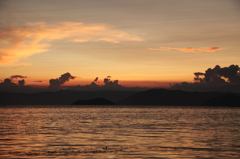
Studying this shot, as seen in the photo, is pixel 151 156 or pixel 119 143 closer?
pixel 151 156

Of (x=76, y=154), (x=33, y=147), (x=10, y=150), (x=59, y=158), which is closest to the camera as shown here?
(x=59, y=158)

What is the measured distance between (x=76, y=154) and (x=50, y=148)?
5870mm

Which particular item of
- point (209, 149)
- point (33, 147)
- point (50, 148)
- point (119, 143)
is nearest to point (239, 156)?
point (209, 149)

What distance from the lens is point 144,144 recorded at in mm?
44000

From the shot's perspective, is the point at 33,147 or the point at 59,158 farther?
the point at 33,147

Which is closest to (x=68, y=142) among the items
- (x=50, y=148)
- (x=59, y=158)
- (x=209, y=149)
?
(x=50, y=148)

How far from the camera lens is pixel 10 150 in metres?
38.7

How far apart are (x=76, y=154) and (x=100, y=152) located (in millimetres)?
2990

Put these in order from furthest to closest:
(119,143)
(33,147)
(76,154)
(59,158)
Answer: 1. (119,143)
2. (33,147)
3. (76,154)
4. (59,158)

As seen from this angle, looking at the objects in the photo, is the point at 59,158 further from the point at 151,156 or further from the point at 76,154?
the point at 151,156

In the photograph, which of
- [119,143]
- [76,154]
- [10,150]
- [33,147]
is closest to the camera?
[76,154]

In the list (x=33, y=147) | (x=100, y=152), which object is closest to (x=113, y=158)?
(x=100, y=152)

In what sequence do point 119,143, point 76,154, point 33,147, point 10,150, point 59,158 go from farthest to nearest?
point 119,143 → point 33,147 → point 10,150 → point 76,154 → point 59,158

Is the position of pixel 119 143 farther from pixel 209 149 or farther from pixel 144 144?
pixel 209 149
